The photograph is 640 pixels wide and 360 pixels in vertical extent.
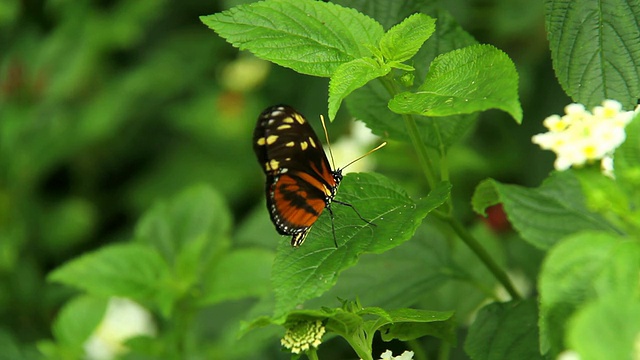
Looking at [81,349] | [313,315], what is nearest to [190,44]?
[81,349]

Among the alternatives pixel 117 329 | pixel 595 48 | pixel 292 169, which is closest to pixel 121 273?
pixel 292 169

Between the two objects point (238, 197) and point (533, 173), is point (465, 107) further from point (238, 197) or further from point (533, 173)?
point (238, 197)

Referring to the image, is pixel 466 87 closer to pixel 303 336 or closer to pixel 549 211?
pixel 549 211

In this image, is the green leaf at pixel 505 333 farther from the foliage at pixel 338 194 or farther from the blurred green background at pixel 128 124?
the blurred green background at pixel 128 124

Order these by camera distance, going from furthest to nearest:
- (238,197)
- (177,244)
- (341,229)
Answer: (238,197), (177,244), (341,229)

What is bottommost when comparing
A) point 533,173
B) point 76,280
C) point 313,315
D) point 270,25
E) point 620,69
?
point 533,173

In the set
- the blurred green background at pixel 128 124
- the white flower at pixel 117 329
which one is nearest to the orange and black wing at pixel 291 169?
the white flower at pixel 117 329
